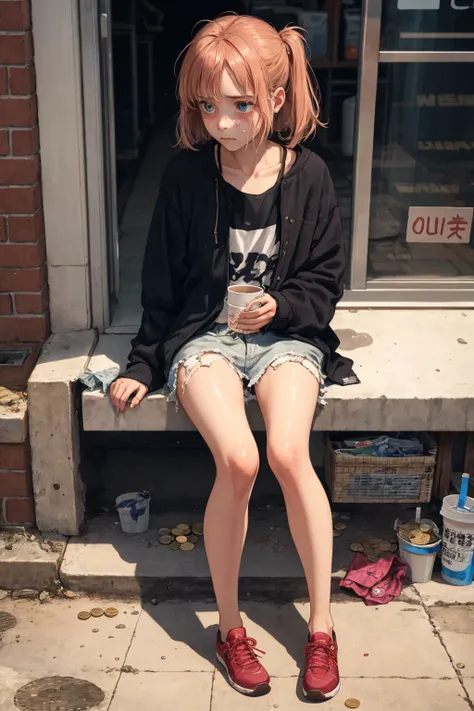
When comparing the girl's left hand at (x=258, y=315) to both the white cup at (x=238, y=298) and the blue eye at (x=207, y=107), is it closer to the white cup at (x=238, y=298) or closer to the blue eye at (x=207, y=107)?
the white cup at (x=238, y=298)

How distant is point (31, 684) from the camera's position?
3.34 m

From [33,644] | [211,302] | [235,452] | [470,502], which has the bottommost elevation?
[33,644]

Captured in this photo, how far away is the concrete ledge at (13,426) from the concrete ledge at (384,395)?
0.81 ft

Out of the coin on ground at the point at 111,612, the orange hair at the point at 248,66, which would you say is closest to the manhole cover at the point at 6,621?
the coin on ground at the point at 111,612

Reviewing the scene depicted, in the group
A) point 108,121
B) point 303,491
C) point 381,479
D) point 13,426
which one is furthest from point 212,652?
point 108,121

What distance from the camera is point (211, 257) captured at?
3697 millimetres

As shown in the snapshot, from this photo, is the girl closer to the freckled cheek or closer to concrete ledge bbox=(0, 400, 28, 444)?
the freckled cheek

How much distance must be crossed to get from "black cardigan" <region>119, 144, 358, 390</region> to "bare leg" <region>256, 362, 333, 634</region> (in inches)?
14.5

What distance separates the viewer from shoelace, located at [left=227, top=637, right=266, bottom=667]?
130 inches

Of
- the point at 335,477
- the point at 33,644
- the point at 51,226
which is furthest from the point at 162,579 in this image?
the point at 51,226

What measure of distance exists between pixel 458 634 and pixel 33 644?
1530mm

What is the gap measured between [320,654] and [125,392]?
3.89ft

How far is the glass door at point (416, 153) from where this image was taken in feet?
14.3

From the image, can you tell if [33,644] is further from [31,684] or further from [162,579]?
[162,579]
